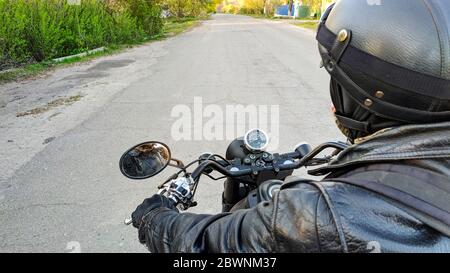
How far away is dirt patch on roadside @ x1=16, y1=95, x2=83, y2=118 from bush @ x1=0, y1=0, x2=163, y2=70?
3855mm

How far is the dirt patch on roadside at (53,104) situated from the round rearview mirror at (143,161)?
4.89m

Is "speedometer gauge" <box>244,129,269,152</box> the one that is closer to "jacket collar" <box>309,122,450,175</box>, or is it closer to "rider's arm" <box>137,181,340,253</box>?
"rider's arm" <box>137,181,340,253</box>

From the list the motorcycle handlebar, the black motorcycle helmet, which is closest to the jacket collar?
the black motorcycle helmet

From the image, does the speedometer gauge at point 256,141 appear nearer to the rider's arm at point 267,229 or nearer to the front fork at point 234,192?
the front fork at point 234,192

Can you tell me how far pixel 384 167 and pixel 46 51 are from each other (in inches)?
470

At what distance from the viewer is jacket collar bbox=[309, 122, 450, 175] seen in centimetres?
94

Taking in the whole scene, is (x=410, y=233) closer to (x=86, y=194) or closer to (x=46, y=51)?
(x=86, y=194)

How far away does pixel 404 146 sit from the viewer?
3.19 ft

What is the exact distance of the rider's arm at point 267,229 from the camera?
0.89 m

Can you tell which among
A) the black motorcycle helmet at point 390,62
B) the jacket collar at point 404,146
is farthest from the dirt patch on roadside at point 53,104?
the jacket collar at point 404,146

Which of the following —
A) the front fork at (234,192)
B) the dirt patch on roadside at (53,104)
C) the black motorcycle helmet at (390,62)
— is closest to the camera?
the black motorcycle helmet at (390,62)

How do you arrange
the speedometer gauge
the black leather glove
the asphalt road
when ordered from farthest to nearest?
the asphalt road → the speedometer gauge → the black leather glove

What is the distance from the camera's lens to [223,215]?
1222mm

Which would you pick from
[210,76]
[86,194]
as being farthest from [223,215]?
[210,76]
